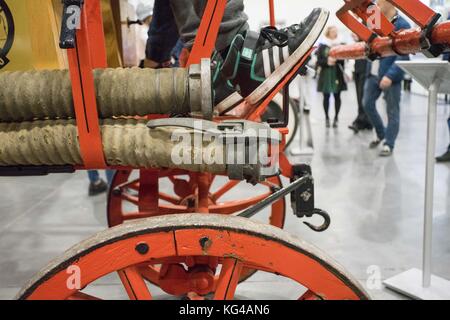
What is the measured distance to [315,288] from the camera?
88cm

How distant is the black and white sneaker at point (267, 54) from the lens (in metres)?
1.26

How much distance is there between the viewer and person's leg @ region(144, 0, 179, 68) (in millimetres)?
1780

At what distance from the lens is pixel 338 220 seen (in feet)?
8.80

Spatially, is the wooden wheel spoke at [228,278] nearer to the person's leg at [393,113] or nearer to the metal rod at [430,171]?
the metal rod at [430,171]

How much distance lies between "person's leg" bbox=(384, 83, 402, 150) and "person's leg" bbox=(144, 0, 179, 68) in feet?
10.0

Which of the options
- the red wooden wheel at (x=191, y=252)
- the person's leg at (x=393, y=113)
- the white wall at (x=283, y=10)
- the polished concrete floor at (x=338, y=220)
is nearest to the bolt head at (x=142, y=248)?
the red wooden wheel at (x=191, y=252)

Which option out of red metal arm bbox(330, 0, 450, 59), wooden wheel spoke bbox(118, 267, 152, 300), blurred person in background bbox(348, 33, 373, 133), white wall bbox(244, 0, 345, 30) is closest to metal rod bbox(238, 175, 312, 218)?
wooden wheel spoke bbox(118, 267, 152, 300)

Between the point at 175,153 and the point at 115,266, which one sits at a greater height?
the point at 175,153

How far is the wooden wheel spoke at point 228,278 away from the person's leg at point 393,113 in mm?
3886

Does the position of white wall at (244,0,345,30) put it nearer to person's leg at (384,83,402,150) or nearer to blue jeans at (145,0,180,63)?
person's leg at (384,83,402,150)

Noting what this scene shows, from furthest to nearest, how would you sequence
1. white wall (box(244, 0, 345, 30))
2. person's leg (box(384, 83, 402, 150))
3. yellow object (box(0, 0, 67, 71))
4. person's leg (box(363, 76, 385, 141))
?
1. white wall (box(244, 0, 345, 30))
2. person's leg (box(363, 76, 385, 141))
3. person's leg (box(384, 83, 402, 150))
4. yellow object (box(0, 0, 67, 71))

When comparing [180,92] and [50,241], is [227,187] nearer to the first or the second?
[50,241]

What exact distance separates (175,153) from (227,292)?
0.31 m
